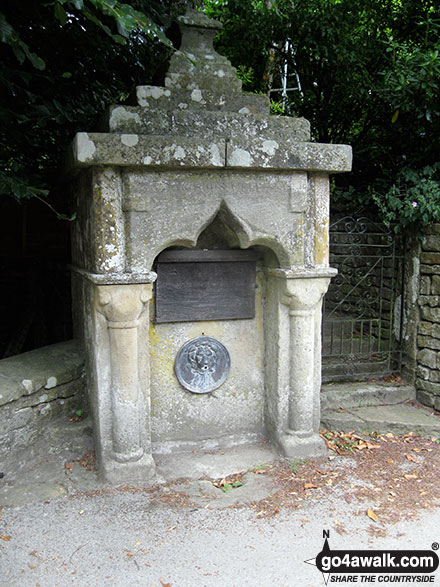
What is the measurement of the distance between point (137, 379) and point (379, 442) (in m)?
2.17

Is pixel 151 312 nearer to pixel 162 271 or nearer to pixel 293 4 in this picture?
pixel 162 271

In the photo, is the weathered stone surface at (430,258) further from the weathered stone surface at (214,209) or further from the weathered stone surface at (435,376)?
the weathered stone surface at (214,209)

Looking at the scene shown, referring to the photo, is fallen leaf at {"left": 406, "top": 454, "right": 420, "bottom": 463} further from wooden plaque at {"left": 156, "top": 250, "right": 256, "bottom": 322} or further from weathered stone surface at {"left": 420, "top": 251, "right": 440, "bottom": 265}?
weathered stone surface at {"left": 420, "top": 251, "right": 440, "bottom": 265}

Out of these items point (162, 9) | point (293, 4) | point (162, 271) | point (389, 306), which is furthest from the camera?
point (293, 4)

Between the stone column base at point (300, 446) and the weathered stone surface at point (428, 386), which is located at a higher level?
the weathered stone surface at point (428, 386)

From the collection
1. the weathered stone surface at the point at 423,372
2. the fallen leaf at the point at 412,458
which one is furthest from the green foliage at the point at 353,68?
the fallen leaf at the point at 412,458

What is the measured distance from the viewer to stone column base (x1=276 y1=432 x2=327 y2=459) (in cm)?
374

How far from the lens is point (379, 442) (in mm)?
4152

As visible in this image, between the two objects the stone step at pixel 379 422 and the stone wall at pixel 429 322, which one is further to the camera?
the stone wall at pixel 429 322

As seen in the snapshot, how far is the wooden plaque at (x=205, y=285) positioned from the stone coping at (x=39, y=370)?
801 mm

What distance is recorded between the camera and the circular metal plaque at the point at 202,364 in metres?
3.81

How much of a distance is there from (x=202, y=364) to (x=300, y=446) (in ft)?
3.21

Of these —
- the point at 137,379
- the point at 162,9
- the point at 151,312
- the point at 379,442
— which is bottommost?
the point at 379,442

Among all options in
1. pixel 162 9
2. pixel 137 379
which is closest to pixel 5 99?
pixel 162 9
